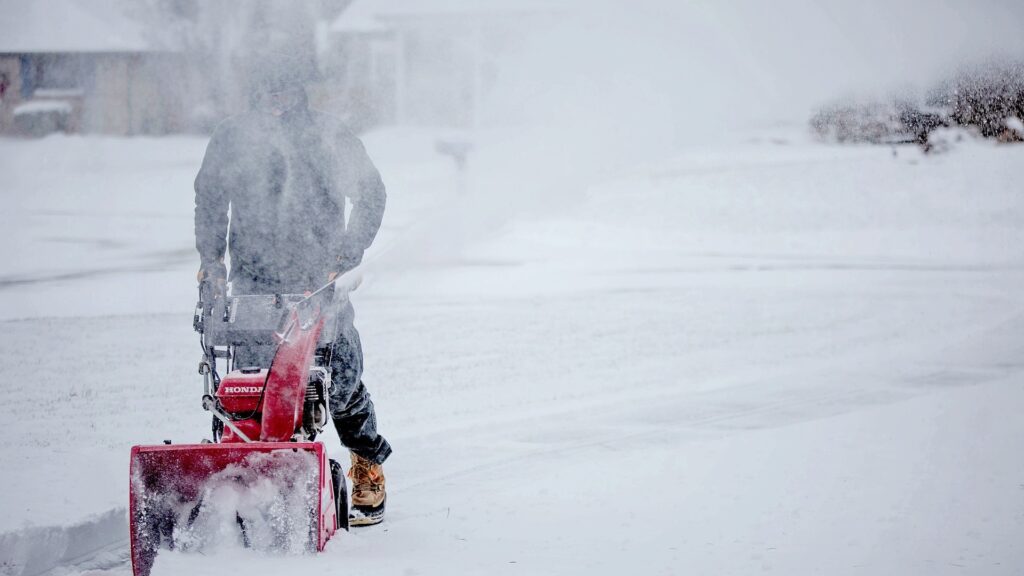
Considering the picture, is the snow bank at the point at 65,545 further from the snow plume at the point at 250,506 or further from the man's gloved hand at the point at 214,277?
the man's gloved hand at the point at 214,277

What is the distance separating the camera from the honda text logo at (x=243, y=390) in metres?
3.54

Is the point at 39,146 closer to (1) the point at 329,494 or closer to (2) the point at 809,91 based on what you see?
(2) the point at 809,91

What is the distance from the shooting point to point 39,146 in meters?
27.8

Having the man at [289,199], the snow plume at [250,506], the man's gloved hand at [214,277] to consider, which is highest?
the man at [289,199]

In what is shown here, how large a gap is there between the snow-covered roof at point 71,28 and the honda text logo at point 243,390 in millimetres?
29542

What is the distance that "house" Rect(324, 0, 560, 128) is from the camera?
2833 cm

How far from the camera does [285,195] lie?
3953 millimetres

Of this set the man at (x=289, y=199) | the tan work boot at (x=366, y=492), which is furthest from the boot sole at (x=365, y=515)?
the man at (x=289, y=199)

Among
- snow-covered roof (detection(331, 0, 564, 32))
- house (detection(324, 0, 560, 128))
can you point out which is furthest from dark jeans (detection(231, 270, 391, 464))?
house (detection(324, 0, 560, 128))

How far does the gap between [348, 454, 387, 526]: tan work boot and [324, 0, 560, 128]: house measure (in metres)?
23.6

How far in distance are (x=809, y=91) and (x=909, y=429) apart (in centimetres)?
306

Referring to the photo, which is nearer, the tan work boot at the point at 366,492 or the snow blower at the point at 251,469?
the snow blower at the point at 251,469

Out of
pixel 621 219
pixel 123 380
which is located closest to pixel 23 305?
pixel 123 380

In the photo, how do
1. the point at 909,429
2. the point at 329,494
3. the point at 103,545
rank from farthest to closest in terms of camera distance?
the point at 909,429
the point at 103,545
the point at 329,494
